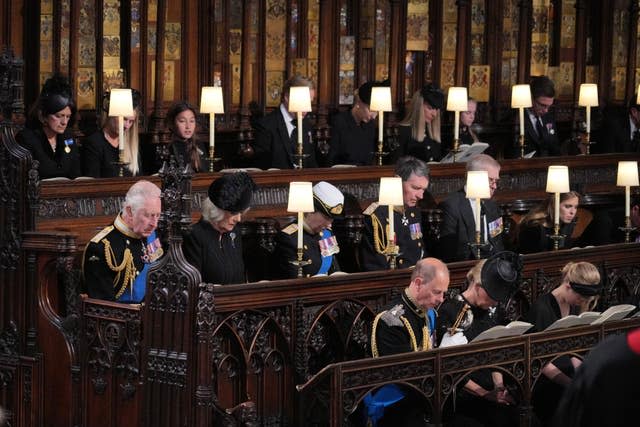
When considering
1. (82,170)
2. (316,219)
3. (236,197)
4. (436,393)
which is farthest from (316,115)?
(436,393)

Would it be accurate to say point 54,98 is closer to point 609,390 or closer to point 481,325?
point 481,325

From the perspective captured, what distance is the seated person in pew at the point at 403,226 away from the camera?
9719 mm

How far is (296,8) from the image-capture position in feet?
46.4

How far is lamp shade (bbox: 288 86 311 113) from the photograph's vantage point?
1159 cm

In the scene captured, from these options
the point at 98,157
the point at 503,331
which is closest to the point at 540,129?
the point at 98,157

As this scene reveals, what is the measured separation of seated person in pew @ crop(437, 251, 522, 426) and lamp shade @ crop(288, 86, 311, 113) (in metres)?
3.48

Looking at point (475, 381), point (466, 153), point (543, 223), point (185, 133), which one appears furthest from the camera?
point (466, 153)

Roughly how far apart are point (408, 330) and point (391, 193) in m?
1.84

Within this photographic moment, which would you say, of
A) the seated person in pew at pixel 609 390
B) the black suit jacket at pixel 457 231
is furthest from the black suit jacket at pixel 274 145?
the seated person in pew at pixel 609 390

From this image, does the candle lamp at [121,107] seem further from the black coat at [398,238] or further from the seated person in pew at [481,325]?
the seated person in pew at [481,325]

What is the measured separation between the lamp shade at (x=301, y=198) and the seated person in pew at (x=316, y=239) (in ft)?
0.98

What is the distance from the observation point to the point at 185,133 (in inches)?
438

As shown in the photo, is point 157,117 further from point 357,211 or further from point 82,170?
point 357,211

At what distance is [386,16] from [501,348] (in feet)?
25.3
